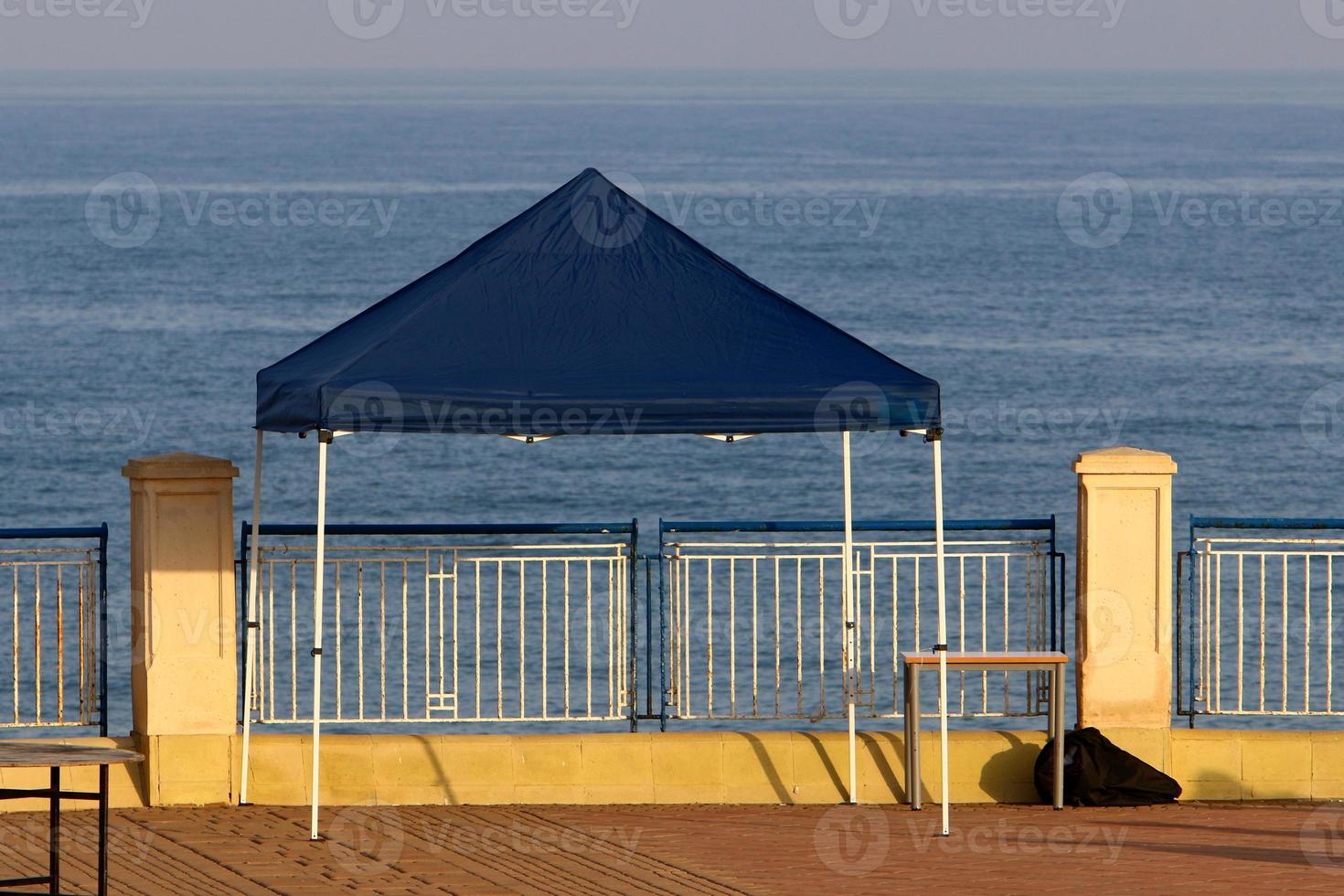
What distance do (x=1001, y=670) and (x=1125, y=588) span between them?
33.9 inches

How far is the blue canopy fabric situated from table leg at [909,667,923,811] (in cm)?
145

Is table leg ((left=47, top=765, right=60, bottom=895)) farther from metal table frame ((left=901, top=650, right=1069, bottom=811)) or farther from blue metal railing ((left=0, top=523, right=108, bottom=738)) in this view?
metal table frame ((left=901, top=650, right=1069, bottom=811))

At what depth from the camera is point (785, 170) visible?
457 ft

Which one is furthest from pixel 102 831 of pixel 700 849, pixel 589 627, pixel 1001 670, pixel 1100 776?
pixel 1100 776

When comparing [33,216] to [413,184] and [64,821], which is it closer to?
[413,184]

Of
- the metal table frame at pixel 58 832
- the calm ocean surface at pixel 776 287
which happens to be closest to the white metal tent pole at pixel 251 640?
the metal table frame at pixel 58 832

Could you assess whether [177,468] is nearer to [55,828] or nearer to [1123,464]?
[55,828]

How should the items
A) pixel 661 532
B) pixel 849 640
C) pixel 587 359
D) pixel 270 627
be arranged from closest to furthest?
1. pixel 587 359
2. pixel 849 640
3. pixel 661 532
4. pixel 270 627

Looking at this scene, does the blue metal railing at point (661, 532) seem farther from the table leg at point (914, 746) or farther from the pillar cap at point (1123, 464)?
the table leg at point (914, 746)

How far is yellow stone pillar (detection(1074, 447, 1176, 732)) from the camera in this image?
10.7m

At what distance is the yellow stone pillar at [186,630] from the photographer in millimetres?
10477

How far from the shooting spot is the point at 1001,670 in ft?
34.3

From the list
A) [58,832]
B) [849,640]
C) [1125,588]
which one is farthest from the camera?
[849,640]

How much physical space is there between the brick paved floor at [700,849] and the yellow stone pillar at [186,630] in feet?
0.88
